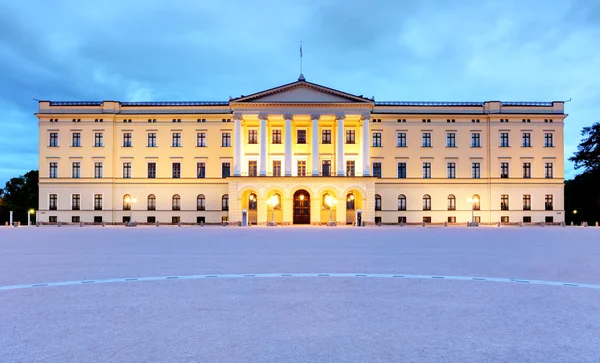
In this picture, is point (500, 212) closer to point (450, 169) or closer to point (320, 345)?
point (450, 169)

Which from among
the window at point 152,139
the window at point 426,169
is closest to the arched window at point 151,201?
the window at point 152,139

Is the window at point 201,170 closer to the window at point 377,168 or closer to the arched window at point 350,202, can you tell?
the arched window at point 350,202

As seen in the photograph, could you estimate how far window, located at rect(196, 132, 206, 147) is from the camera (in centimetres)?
5656

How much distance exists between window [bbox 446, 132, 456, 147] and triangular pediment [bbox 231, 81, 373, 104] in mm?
12931

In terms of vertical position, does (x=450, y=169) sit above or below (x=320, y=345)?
above

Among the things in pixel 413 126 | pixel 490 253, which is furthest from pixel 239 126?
pixel 490 253

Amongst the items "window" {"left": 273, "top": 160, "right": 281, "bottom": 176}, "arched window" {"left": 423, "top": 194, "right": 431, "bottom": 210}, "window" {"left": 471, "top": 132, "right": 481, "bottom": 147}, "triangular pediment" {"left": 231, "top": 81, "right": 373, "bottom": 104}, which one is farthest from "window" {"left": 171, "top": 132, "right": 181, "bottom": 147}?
"window" {"left": 471, "top": 132, "right": 481, "bottom": 147}

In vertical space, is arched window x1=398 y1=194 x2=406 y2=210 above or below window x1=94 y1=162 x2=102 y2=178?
below

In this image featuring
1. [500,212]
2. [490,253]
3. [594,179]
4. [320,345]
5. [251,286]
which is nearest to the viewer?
[320,345]

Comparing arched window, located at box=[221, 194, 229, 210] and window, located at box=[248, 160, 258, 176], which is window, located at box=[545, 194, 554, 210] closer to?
window, located at box=[248, 160, 258, 176]

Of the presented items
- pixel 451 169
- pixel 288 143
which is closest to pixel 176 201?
pixel 288 143

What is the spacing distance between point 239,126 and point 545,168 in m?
41.0

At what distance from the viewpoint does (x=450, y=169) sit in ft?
187

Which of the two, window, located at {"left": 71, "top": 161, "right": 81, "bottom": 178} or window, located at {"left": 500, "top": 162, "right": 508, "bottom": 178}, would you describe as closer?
window, located at {"left": 71, "top": 161, "right": 81, "bottom": 178}
